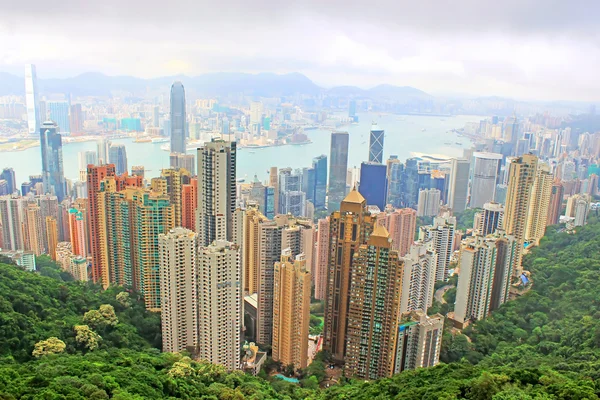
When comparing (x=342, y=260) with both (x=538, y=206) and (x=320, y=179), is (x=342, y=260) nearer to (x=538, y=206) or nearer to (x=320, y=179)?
(x=538, y=206)

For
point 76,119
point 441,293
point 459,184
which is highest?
point 76,119

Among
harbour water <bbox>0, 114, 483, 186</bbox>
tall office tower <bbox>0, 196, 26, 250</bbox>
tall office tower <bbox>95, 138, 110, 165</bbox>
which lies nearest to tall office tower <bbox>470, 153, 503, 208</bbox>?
harbour water <bbox>0, 114, 483, 186</bbox>

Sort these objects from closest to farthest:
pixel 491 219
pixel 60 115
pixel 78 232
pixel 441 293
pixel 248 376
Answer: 1. pixel 248 376
2. pixel 441 293
3. pixel 78 232
4. pixel 491 219
5. pixel 60 115

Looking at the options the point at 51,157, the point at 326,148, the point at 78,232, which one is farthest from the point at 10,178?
the point at 326,148

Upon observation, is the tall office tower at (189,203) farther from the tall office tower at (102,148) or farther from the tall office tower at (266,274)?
the tall office tower at (102,148)

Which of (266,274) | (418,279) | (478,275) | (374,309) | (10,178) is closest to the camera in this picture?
(374,309)
